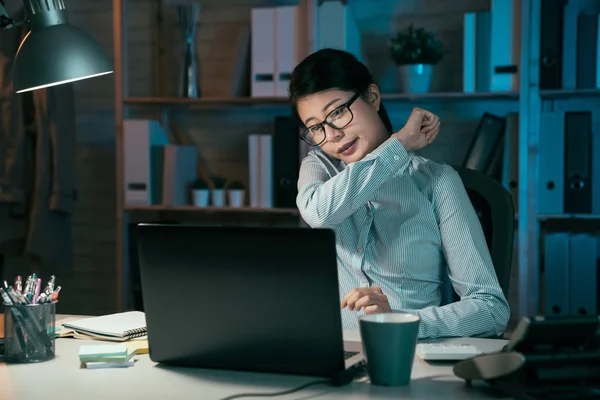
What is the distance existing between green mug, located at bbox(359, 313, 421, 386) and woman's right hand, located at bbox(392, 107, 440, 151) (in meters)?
0.72

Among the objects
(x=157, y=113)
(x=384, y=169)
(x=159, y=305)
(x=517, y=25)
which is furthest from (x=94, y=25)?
(x=159, y=305)

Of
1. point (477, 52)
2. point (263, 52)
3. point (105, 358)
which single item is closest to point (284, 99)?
point (263, 52)

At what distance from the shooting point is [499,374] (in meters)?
1.04

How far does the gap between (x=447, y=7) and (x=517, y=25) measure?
0.50 m

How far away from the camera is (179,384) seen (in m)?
1.13

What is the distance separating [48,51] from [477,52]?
1.87 metres

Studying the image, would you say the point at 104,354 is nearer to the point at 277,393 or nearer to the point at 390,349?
the point at 277,393

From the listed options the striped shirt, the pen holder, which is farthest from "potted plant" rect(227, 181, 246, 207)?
the pen holder

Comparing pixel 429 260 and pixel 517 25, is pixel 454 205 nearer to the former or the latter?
pixel 429 260

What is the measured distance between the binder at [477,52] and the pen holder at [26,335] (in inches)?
82.7

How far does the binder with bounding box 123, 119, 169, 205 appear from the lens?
10.6 ft

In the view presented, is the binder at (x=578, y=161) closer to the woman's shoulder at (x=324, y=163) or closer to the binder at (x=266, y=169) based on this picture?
the binder at (x=266, y=169)

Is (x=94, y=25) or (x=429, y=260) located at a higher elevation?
(x=94, y=25)

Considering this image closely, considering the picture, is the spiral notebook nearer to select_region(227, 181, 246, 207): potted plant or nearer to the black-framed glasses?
the black-framed glasses
